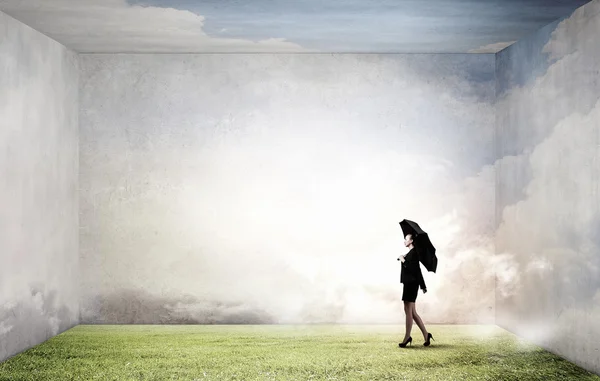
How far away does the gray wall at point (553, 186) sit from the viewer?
22.8 feet

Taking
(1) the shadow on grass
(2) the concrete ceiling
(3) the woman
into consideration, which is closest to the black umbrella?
(3) the woman

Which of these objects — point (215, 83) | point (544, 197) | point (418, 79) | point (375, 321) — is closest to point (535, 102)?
point (544, 197)

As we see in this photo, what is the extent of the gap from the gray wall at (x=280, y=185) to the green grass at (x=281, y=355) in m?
0.45

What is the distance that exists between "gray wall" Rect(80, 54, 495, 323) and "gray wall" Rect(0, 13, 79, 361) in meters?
0.39

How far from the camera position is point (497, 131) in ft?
31.2

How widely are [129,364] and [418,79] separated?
17.0 feet

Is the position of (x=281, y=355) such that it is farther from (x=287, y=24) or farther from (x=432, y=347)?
(x=287, y=24)

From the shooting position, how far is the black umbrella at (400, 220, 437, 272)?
7973 mm

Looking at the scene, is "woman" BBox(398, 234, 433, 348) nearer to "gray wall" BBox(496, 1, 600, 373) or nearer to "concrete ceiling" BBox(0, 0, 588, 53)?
"gray wall" BBox(496, 1, 600, 373)

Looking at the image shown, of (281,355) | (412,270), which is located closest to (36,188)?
(281,355)

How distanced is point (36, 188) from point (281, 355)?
3.34 metres

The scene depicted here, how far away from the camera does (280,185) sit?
31.3ft

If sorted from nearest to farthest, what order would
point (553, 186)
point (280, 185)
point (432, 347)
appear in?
1. point (553, 186)
2. point (432, 347)
3. point (280, 185)

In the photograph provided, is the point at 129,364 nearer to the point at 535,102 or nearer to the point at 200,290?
the point at 200,290
